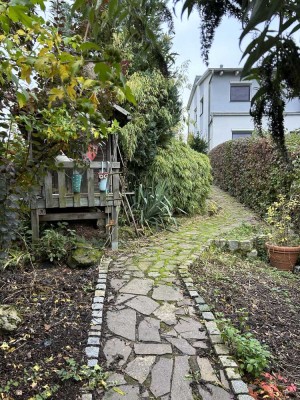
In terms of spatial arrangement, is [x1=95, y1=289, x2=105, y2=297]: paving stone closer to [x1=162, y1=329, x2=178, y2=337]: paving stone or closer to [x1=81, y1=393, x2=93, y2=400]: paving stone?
[x1=162, y1=329, x2=178, y2=337]: paving stone

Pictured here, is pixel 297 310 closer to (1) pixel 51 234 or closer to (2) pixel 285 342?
(2) pixel 285 342

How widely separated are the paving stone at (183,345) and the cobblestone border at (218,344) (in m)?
0.17

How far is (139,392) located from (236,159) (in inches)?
296

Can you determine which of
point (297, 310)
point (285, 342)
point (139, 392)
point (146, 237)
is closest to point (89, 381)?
point (139, 392)

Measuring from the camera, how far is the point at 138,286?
10.8ft

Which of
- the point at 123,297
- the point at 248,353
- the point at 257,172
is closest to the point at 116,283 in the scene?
the point at 123,297

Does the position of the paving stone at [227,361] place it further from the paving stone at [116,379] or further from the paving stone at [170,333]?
the paving stone at [116,379]

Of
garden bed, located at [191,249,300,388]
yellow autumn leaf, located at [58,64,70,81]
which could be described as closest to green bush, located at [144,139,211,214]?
garden bed, located at [191,249,300,388]

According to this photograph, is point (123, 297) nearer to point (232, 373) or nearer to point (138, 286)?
point (138, 286)

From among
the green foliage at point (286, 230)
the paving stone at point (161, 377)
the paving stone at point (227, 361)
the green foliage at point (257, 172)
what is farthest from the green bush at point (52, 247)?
the green foliage at point (286, 230)

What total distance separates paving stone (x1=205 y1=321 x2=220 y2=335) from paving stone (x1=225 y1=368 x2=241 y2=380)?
0.40m

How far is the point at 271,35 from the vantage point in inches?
21.8

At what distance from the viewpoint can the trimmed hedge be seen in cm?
520

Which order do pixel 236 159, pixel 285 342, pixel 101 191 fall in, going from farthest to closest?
pixel 236 159 < pixel 101 191 < pixel 285 342
